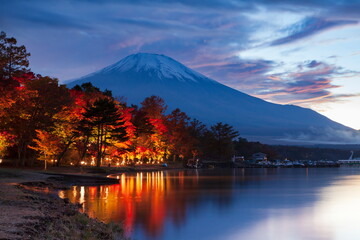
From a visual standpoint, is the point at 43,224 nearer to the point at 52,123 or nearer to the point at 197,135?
the point at 52,123

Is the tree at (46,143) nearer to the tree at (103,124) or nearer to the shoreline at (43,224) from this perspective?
the tree at (103,124)

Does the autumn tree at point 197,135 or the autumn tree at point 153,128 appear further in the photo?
the autumn tree at point 197,135

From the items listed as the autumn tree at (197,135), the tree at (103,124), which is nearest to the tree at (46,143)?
the tree at (103,124)

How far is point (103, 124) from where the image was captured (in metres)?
55.6

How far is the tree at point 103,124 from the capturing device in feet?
174

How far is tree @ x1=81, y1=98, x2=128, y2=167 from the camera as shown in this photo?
2094 inches

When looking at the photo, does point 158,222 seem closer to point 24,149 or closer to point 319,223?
point 319,223

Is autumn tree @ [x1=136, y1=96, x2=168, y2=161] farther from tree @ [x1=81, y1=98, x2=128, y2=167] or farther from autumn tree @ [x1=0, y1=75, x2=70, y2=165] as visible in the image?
autumn tree @ [x1=0, y1=75, x2=70, y2=165]

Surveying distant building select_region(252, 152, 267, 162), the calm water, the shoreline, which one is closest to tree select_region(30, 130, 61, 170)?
the calm water

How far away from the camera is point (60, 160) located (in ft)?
180

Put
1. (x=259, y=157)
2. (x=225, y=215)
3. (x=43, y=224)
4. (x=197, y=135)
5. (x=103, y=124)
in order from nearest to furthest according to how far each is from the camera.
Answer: (x=43, y=224) < (x=225, y=215) < (x=103, y=124) < (x=197, y=135) < (x=259, y=157)

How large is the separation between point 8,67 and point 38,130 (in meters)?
10.8

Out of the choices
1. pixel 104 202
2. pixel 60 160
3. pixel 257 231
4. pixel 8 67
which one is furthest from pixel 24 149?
pixel 257 231

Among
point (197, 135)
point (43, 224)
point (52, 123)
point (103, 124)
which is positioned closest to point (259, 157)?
point (197, 135)
